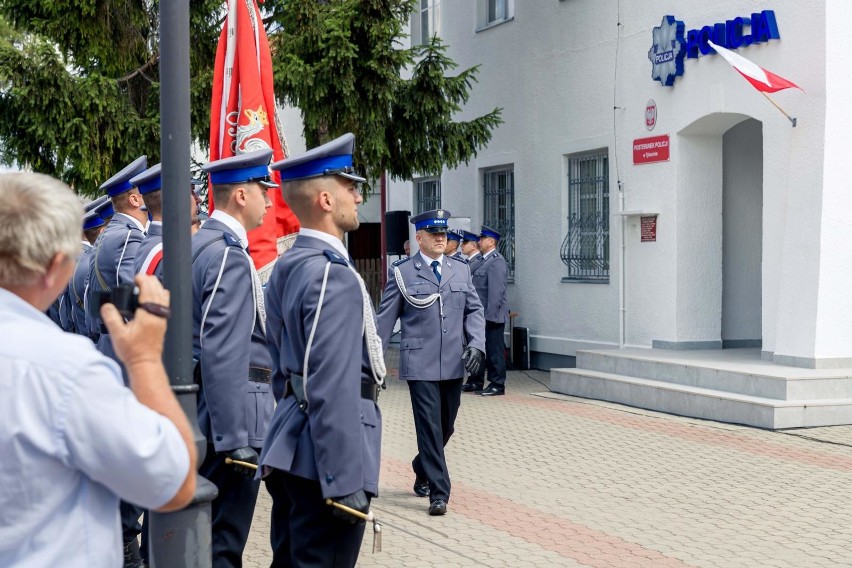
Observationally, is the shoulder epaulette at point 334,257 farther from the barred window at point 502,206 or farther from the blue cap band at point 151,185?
the barred window at point 502,206

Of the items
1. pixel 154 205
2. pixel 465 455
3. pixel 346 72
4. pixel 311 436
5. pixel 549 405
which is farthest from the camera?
pixel 346 72

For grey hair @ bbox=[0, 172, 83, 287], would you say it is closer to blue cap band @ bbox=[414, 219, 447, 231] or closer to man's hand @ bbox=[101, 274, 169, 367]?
man's hand @ bbox=[101, 274, 169, 367]

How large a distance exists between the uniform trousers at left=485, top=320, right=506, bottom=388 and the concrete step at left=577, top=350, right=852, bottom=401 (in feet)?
3.74

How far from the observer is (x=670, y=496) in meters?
8.43

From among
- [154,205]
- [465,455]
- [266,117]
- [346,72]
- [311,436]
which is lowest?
[465,455]

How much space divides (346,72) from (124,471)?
13.1 metres

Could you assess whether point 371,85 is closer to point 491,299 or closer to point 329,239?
point 491,299

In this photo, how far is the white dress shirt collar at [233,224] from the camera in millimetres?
5176

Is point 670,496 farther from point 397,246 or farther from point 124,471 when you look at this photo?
point 397,246

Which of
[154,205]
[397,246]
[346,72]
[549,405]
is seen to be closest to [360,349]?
[154,205]

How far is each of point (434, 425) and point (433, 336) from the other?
0.67 metres

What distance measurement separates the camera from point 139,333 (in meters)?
2.39

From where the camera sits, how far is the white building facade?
40.5 feet

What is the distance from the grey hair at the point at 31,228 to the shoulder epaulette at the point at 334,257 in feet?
6.00
